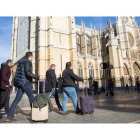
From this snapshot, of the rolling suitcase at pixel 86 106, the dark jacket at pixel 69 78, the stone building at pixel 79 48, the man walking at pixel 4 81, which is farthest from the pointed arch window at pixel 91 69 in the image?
the man walking at pixel 4 81

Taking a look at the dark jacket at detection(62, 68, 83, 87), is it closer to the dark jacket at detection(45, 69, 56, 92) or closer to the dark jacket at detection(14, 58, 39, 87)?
the dark jacket at detection(45, 69, 56, 92)

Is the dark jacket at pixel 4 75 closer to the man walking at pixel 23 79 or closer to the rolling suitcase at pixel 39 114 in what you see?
the man walking at pixel 23 79

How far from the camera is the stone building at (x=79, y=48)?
61.1 feet

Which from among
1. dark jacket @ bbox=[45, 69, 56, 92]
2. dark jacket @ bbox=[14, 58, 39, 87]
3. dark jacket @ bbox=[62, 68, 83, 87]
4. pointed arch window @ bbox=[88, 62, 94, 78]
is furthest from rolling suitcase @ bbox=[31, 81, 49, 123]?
pointed arch window @ bbox=[88, 62, 94, 78]

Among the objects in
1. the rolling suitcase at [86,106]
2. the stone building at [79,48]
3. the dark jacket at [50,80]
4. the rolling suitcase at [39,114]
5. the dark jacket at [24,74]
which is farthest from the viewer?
the stone building at [79,48]

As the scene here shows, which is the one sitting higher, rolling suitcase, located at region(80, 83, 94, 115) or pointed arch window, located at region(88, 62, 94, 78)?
pointed arch window, located at region(88, 62, 94, 78)

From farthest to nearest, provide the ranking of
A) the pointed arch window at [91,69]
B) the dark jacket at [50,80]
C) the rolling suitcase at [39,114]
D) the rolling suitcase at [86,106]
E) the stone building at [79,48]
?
1. the pointed arch window at [91,69]
2. the stone building at [79,48]
3. the dark jacket at [50,80]
4. the rolling suitcase at [86,106]
5. the rolling suitcase at [39,114]

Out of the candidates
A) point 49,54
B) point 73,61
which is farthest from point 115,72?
point 49,54

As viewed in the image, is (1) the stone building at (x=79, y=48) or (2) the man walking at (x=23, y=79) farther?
(1) the stone building at (x=79, y=48)

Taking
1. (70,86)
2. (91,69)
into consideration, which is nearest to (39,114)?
(70,86)

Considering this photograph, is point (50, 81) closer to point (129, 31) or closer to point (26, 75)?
point (26, 75)

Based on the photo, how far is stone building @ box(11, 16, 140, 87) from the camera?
733 inches
